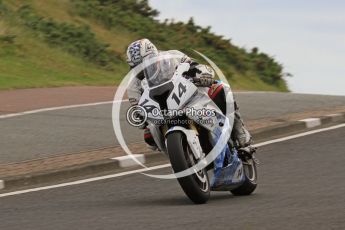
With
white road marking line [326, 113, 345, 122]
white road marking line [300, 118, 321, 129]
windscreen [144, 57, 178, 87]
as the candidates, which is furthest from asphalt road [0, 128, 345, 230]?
white road marking line [326, 113, 345, 122]

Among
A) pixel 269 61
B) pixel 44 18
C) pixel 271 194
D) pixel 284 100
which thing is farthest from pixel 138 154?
pixel 269 61

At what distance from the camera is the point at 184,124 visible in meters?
8.76

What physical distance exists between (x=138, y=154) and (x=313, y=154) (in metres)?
2.55

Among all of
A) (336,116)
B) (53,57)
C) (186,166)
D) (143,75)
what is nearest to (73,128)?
(336,116)

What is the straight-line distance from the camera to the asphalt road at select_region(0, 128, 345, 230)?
7535 mm

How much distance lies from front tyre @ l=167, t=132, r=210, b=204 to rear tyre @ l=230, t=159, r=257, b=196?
97 centimetres

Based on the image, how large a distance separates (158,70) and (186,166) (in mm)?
1098

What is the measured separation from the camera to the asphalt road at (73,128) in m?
13.3

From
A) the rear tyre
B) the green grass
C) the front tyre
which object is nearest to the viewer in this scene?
the front tyre

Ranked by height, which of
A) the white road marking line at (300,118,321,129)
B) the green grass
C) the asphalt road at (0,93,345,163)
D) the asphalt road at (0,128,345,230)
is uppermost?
the green grass

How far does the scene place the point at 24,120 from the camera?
16.1m

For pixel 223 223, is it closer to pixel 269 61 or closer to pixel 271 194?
pixel 271 194
